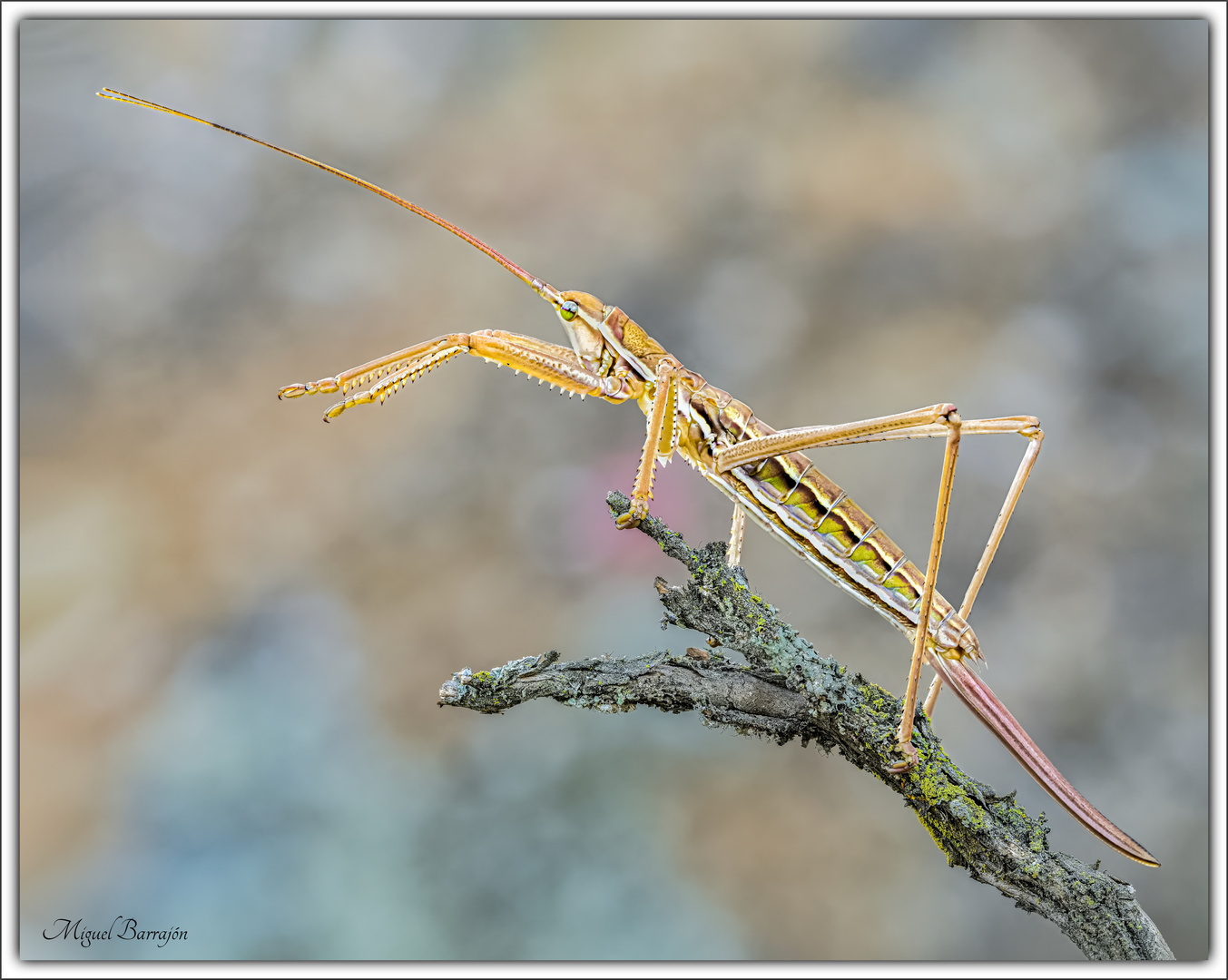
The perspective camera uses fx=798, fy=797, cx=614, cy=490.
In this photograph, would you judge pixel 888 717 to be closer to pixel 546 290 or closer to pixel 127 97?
pixel 546 290

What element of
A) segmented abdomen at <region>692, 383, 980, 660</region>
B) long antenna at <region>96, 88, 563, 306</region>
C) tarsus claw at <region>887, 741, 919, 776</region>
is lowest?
tarsus claw at <region>887, 741, 919, 776</region>

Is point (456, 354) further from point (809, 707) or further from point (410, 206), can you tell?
point (809, 707)

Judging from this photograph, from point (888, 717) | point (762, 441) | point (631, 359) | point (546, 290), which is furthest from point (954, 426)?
point (546, 290)

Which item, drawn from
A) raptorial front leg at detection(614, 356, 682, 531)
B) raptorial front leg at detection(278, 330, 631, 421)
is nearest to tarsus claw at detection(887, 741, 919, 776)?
raptorial front leg at detection(614, 356, 682, 531)

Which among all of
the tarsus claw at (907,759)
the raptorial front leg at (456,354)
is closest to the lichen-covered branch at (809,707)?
the tarsus claw at (907,759)

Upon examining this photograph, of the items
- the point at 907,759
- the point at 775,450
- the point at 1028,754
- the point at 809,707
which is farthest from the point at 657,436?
the point at 1028,754

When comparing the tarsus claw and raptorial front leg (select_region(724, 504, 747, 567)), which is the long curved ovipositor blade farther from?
raptorial front leg (select_region(724, 504, 747, 567))
